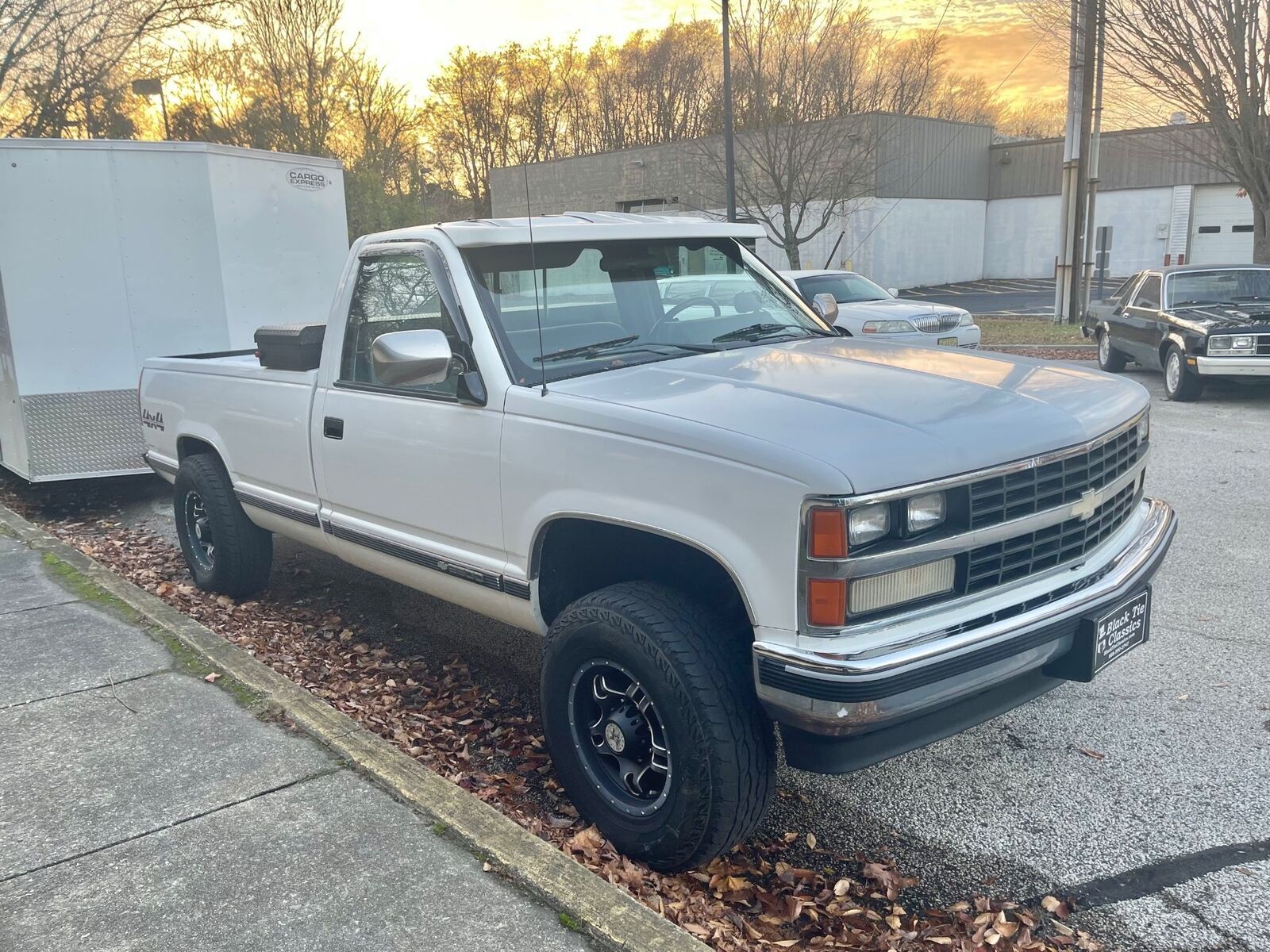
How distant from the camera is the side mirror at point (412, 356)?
11.4 feet

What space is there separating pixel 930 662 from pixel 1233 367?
10.2 m

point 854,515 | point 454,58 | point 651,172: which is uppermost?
point 454,58

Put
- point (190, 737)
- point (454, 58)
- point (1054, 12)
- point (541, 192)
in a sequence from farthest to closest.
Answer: point (541, 192), point (454, 58), point (1054, 12), point (190, 737)

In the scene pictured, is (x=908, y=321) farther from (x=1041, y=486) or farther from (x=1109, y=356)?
(x=1041, y=486)

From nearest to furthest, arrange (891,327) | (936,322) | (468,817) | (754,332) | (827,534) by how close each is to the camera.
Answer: (827,534)
(468,817)
(754,332)
(891,327)
(936,322)

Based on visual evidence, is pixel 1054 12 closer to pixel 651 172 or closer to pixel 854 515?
pixel 854 515

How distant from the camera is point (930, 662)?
2.67m

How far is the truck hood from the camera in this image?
273 centimetres

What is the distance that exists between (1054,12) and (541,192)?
3032 centimetres

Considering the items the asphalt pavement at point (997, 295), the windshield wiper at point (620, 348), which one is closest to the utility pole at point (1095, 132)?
the asphalt pavement at point (997, 295)

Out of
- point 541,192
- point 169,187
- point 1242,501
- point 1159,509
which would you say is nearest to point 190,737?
point 1159,509

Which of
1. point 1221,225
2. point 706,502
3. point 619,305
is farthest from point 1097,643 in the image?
point 1221,225

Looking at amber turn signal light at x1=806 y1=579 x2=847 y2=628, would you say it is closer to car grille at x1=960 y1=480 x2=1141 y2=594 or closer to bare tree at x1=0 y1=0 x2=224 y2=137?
car grille at x1=960 y1=480 x2=1141 y2=594

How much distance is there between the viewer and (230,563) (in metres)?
5.57
